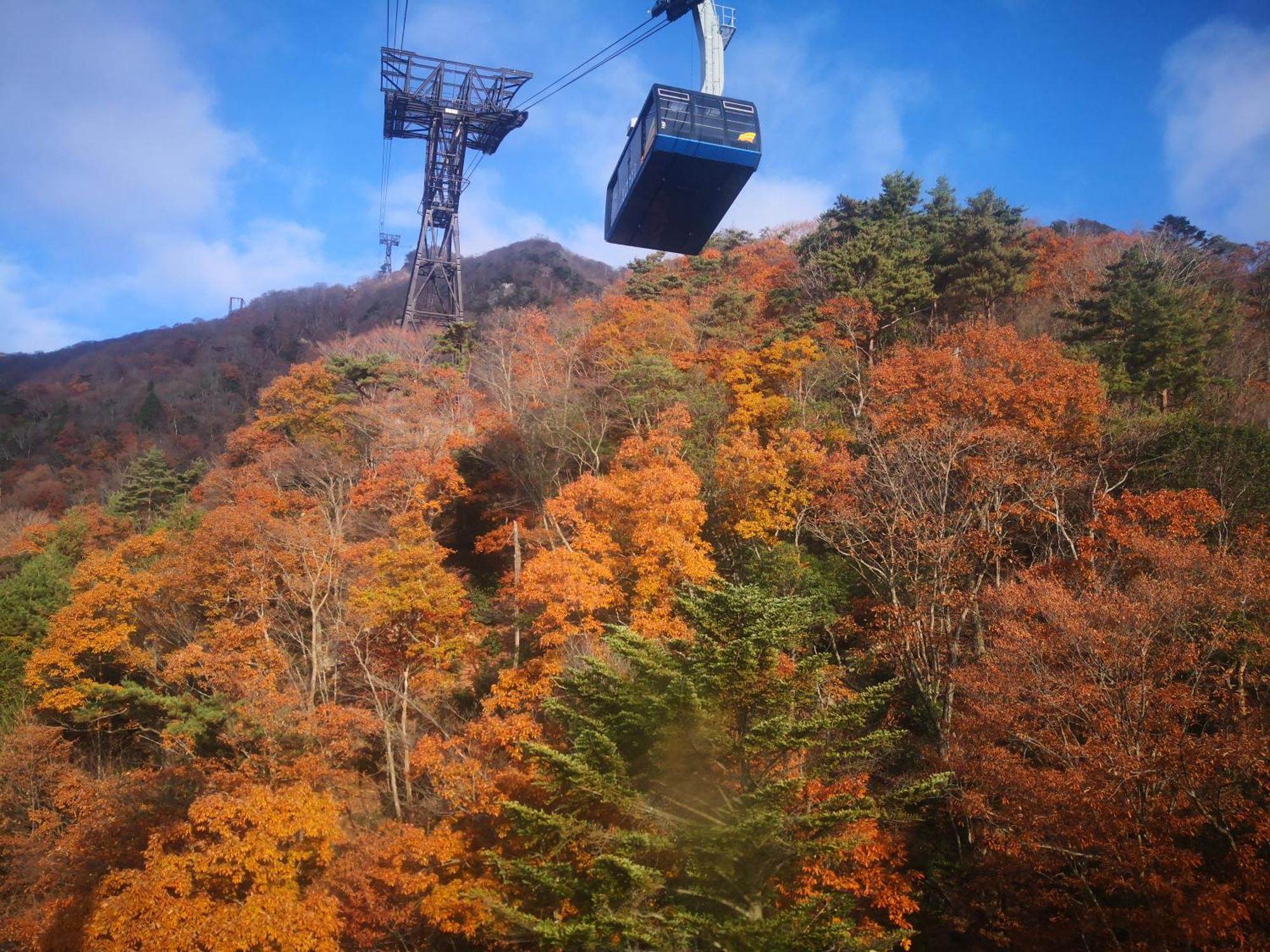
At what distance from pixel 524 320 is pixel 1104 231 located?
37.8 m

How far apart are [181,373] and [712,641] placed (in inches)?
2518

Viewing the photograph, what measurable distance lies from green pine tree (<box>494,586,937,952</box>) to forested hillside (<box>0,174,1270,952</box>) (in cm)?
7

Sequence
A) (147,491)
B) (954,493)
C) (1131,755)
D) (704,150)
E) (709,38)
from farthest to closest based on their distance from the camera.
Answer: (147,491) → (954,493) → (709,38) → (704,150) → (1131,755)

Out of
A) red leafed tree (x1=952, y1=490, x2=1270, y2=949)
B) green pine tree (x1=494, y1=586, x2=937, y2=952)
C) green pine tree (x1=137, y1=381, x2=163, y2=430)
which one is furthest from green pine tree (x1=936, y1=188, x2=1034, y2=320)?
green pine tree (x1=137, y1=381, x2=163, y2=430)

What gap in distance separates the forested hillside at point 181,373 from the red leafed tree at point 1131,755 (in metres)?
39.4

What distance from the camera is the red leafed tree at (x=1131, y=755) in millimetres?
8305

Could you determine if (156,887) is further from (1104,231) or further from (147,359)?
(147,359)

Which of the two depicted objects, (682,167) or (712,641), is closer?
(712,641)

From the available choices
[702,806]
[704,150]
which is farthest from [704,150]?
[702,806]

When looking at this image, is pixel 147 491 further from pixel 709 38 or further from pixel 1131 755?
pixel 1131 755

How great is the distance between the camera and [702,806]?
9.76m

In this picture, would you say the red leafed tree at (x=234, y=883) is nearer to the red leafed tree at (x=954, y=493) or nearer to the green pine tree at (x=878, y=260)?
the red leafed tree at (x=954, y=493)

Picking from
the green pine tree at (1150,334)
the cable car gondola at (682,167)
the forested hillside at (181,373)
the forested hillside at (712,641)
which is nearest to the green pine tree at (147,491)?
the forested hillside at (712,641)

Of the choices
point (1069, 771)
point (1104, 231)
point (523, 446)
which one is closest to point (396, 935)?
point (1069, 771)
